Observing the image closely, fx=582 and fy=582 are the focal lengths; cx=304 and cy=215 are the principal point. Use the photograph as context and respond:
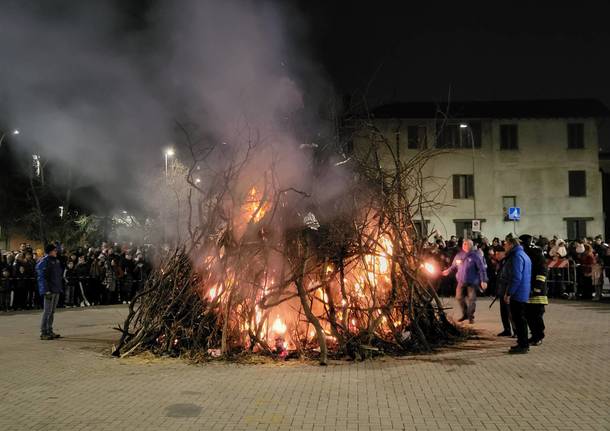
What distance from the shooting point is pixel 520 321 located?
8695 mm

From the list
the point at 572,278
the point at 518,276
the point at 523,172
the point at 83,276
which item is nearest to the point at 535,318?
the point at 518,276

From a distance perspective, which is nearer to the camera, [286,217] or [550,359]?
[550,359]

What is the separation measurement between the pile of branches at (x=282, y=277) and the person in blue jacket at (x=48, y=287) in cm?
233

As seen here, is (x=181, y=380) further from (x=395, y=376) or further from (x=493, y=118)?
(x=493, y=118)

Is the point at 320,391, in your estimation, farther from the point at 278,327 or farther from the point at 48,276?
the point at 48,276

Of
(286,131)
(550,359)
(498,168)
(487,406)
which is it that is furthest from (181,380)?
(498,168)

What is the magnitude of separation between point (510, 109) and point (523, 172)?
4.73m

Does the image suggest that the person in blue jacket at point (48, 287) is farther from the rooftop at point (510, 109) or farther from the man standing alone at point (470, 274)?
the rooftop at point (510, 109)

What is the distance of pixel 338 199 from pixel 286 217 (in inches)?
36.6

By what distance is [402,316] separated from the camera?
938 cm

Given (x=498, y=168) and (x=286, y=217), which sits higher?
(x=498, y=168)

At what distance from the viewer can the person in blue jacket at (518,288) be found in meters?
8.64

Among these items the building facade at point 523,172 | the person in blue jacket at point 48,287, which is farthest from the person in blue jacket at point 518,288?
the building facade at point 523,172

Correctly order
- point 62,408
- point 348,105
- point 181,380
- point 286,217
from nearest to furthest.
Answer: point 62,408 < point 181,380 < point 286,217 < point 348,105
